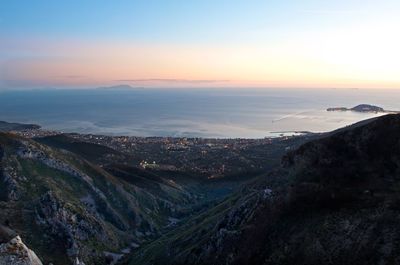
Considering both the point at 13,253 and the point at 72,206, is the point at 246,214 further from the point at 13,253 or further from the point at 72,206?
the point at 72,206

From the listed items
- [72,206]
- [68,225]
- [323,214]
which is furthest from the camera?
[72,206]

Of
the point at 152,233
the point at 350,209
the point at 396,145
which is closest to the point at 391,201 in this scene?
the point at 350,209

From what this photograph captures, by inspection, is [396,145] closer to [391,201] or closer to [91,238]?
[391,201]

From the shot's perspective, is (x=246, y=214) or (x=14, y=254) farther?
(x=246, y=214)

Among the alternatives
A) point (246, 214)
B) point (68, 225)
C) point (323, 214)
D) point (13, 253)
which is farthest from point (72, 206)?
point (323, 214)

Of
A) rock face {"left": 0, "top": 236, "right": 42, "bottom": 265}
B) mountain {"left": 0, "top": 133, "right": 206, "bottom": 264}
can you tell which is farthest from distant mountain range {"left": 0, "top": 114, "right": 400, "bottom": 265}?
mountain {"left": 0, "top": 133, "right": 206, "bottom": 264}

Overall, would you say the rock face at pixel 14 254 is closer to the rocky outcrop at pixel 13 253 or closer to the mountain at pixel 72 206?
the rocky outcrop at pixel 13 253
